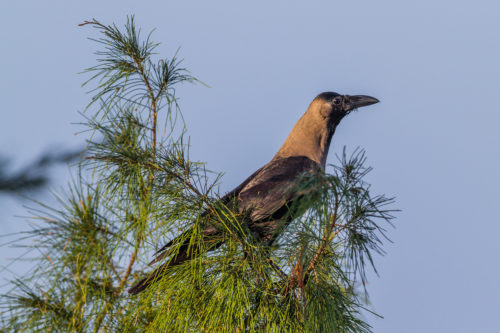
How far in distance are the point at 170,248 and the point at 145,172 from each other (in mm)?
409

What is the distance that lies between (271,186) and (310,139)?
50.1 inches

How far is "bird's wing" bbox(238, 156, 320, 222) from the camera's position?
3352 millimetres

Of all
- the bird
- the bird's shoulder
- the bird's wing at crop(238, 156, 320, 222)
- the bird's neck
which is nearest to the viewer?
the bird

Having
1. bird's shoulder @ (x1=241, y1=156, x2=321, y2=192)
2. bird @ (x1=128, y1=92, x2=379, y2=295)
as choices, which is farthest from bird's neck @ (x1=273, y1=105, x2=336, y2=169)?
bird's shoulder @ (x1=241, y1=156, x2=321, y2=192)

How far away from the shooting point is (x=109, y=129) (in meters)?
2.84

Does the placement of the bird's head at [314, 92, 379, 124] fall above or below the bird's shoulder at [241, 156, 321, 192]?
above

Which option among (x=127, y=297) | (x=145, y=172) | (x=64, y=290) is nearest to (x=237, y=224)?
(x=145, y=172)

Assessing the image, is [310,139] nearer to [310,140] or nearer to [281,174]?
[310,140]

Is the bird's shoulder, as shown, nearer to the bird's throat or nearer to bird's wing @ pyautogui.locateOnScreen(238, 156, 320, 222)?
bird's wing @ pyautogui.locateOnScreen(238, 156, 320, 222)

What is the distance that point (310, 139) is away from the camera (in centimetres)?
502

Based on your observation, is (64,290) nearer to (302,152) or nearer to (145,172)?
(145,172)

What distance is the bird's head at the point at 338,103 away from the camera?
514 centimetres

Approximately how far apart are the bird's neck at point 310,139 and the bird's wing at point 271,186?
256 millimetres

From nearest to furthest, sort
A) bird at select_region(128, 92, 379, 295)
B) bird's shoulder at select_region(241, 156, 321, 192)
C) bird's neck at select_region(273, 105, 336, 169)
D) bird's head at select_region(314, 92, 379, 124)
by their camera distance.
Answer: bird at select_region(128, 92, 379, 295) < bird's shoulder at select_region(241, 156, 321, 192) < bird's neck at select_region(273, 105, 336, 169) < bird's head at select_region(314, 92, 379, 124)
